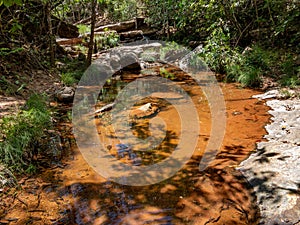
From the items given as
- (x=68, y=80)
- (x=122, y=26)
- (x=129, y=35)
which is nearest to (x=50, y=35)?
(x=68, y=80)

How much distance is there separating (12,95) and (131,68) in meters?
5.30

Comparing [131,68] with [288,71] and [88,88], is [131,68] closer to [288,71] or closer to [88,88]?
[88,88]

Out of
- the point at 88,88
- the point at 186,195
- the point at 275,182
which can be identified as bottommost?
the point at 186,195

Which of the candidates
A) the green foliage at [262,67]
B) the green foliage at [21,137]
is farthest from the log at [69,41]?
the green foliage at [21,137]

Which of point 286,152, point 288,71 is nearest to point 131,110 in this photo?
point 286,152

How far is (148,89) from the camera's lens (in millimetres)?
7477

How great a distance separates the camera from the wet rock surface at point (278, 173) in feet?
7.98

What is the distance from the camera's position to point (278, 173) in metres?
2.88

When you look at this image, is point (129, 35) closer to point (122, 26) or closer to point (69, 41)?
point (122, 26)

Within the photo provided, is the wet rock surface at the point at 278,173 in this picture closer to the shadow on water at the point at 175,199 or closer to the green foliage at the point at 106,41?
the shadow on water at the point at 175,199

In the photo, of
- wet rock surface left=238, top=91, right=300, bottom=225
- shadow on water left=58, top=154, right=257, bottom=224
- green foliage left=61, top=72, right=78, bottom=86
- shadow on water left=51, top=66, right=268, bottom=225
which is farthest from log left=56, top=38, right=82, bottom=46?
wet rock surface left=238, top=91, right=300, bottom=225

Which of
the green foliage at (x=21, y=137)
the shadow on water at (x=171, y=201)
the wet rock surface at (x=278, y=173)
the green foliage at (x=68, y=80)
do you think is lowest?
the shadow on water at (x=171, y=201)

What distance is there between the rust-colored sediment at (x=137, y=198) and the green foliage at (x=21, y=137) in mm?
348

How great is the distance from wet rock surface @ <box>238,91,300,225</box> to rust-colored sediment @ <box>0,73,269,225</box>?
0.40ft
